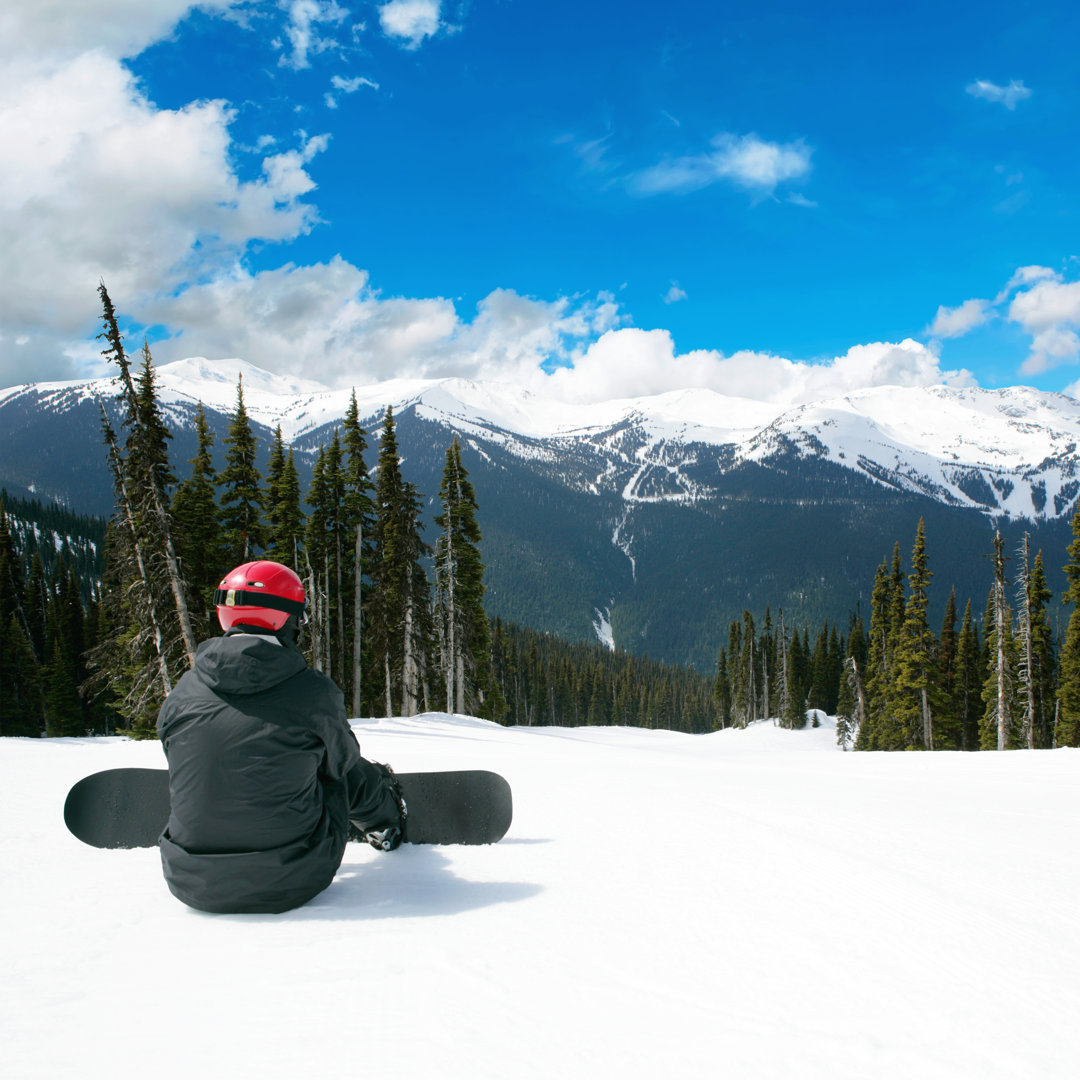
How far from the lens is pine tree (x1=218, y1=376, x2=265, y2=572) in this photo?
91.2ft

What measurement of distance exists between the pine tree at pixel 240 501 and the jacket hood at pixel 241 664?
85.4 ft

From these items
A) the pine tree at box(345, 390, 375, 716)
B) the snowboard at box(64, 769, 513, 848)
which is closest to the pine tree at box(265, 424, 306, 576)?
the pine tree at box(345, 390, 375, 716)

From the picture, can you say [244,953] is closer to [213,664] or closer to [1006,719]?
[213,664]

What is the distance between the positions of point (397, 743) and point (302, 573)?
19.7 metres

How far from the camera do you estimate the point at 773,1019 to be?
2.65 meters

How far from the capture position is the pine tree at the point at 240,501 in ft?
91.2

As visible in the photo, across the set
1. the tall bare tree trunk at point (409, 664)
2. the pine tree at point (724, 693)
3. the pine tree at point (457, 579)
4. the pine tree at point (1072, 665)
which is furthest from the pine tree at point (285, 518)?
the pine tree at point (724, 693)

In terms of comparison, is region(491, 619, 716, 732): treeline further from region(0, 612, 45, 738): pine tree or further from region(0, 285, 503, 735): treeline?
region(0, 612, 45, 738): pine tree

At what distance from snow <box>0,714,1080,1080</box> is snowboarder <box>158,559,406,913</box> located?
0.20 metres

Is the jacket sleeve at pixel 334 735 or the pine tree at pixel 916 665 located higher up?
the jacket sleeve at pixel 334 735

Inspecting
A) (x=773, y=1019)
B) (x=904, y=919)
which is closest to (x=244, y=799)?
(x=773, y=1019)

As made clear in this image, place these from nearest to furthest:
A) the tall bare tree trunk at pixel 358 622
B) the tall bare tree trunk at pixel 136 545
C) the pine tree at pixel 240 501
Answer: the tall bare tree trunk at pixel 136 545 < the pine tree at pixel 240 501 < the tall bare tree trunk at pixel 358 622

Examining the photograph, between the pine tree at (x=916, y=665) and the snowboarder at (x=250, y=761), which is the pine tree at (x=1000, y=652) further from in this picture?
the snowboarder at (x=250, y=761)

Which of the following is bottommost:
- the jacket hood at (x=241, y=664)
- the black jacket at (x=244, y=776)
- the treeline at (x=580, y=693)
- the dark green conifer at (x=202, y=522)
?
the treeline at (x=580, y=693)
